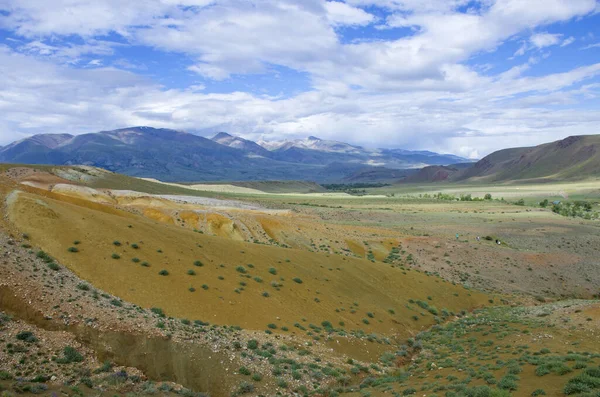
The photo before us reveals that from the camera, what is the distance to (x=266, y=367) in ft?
53.1

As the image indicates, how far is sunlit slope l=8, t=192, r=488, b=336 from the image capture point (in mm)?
19938

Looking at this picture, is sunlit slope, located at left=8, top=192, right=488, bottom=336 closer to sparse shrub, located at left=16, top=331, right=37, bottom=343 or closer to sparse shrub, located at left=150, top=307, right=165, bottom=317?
sparse shrub, located at left=150, top=307, right=165, bottom=317

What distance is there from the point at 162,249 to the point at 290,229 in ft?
80.0

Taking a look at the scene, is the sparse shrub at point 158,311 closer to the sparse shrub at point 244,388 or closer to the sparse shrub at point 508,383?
the sparse shrub at point 244,388

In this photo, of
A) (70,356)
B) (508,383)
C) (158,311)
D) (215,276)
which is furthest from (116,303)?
(508,383)

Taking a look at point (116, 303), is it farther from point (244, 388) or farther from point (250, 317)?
point (244, 388)

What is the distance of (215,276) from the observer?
77.6 ft

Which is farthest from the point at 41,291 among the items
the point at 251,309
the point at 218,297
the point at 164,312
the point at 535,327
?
the point at 535,327

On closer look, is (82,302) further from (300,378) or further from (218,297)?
(300,378)

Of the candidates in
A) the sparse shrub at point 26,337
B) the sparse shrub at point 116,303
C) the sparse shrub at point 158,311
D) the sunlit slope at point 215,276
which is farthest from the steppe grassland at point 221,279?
the sparse shrub at point 26,337

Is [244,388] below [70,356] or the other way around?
below

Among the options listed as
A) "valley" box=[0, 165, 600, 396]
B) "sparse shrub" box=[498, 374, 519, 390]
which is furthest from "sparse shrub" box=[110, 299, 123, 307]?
"sparse shrub" box=[498, 374, 519, 390]

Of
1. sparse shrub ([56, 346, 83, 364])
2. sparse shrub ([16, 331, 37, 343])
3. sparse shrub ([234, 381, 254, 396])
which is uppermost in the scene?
sparse shrub ([16, 331, 37, 343])

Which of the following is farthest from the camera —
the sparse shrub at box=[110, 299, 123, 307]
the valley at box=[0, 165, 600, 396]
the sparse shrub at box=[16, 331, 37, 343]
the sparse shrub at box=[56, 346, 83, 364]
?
the sparse shrub at box=[110, 299, 123, 307]
